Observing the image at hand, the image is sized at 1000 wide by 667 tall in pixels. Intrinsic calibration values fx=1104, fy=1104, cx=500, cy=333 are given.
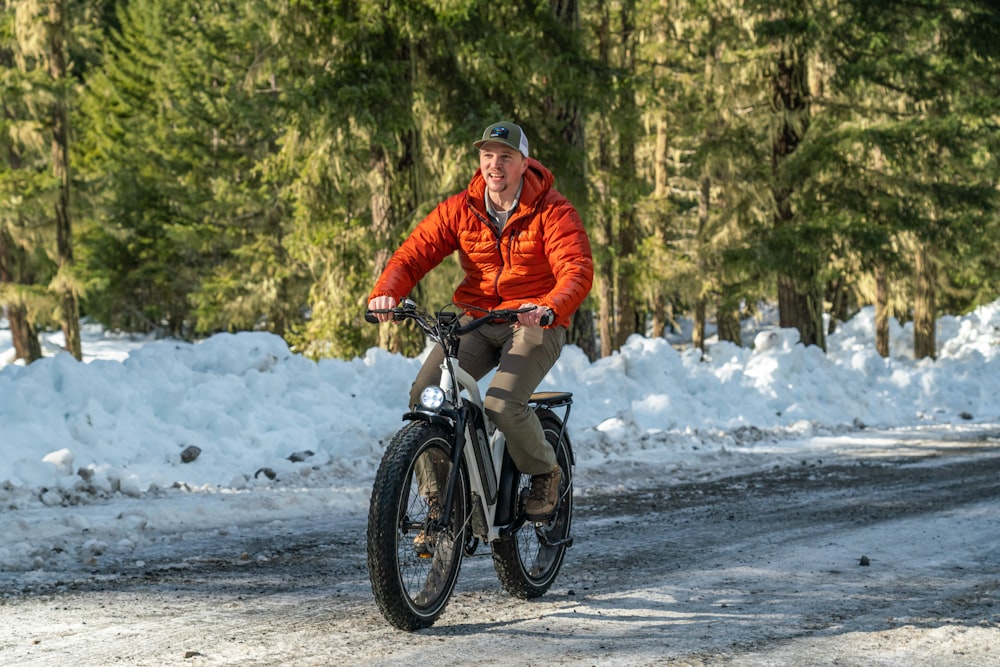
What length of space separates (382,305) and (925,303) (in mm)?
26722

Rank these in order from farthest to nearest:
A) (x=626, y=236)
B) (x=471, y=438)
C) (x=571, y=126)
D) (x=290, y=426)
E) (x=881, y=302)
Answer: (x=881, y=302)
(x=626, y=236)
(x=571, y=126)
(x=290, y=426)
(x=471, y=438)

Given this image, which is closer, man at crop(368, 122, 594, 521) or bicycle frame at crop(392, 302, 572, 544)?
bicycle frame at crop(392, 302, 572, 544)

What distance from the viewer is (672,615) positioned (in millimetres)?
5059

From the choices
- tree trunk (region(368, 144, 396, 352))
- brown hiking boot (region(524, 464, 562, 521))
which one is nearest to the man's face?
brown hiking boot (region(524, 464, 562, 521))

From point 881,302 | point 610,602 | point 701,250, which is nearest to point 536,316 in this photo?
point 610,602

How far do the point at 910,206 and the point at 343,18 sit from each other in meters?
12.0

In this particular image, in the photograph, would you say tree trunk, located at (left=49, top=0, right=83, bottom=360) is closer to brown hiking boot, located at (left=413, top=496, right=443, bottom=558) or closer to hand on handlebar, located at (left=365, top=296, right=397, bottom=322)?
hand on handlebar, located at (left=365, top=296, right=397, bottom=322)

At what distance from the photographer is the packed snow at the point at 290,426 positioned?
7938 millimetres

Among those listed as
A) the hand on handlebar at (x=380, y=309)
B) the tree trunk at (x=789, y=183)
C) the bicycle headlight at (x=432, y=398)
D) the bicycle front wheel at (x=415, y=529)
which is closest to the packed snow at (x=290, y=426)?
the bicycle front wheel at (x=415, y=529)

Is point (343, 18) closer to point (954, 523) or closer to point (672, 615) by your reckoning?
point (954, 523)

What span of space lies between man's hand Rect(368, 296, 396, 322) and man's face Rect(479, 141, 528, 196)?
2.43 feet

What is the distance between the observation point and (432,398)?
4.94 metres

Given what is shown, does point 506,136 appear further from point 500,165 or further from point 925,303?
point 925,303

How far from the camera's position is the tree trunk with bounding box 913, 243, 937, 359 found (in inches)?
1112
